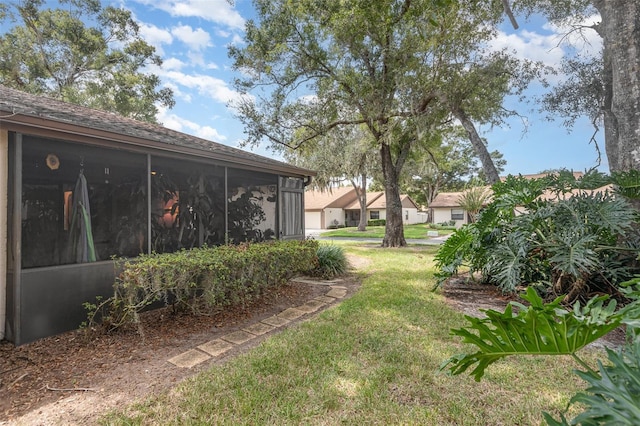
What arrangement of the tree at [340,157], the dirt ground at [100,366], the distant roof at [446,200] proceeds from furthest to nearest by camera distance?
the distant roof at [446,200] < the tree at [340,157] < the dirt ground at [100,366]

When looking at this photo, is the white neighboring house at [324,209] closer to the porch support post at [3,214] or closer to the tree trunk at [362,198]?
the tree trunk at [362,198]

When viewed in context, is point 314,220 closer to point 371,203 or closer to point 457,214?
point 371,203

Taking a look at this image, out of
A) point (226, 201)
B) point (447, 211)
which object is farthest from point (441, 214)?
point (226, 201)

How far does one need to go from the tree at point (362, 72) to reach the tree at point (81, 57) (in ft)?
26.4

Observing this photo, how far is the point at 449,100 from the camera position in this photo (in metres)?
9.84

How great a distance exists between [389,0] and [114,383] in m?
7.03

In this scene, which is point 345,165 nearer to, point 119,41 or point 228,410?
point 119,41

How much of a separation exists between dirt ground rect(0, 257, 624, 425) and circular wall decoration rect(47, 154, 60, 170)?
89.7 inches

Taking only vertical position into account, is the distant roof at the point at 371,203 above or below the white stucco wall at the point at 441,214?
above

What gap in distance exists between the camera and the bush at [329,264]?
24.9 ft

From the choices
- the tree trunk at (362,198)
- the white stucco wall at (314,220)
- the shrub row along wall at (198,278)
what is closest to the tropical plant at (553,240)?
the shrub row along wall at (198,278)

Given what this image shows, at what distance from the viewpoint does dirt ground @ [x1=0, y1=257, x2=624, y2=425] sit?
2.49 meters

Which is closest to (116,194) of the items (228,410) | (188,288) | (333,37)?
(188,288)

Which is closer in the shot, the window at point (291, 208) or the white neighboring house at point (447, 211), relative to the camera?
the window at point (291, 208)
